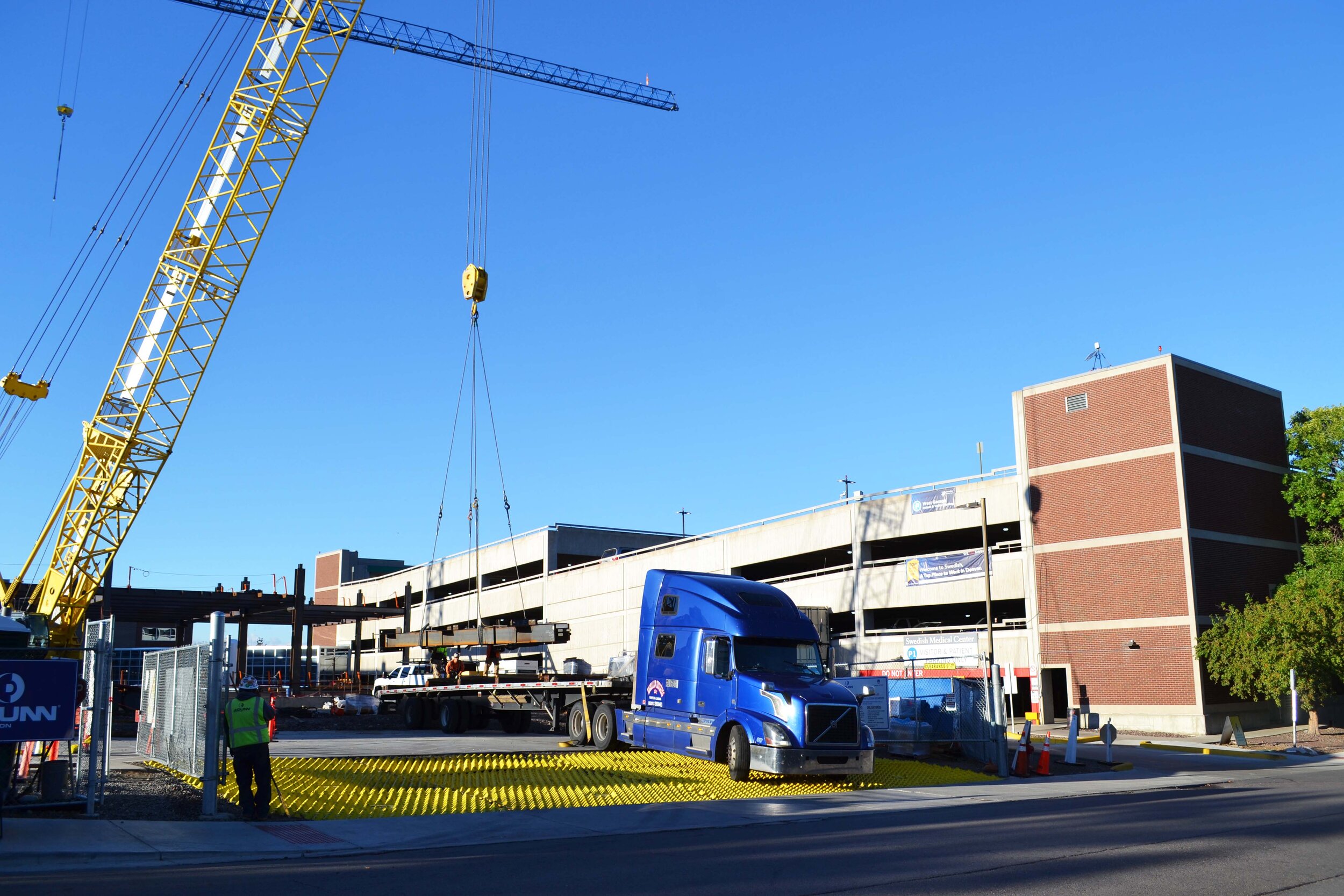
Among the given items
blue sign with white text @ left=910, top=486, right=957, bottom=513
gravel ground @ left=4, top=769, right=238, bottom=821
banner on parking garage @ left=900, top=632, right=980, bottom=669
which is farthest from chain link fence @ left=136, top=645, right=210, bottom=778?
blue sign with white text @ left=910, top=486, right=957, bottom=513

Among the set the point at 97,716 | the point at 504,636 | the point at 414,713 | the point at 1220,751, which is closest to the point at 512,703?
the point at 504,636

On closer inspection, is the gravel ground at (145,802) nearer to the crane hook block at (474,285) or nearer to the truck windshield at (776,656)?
the truck windshield at (776,656)

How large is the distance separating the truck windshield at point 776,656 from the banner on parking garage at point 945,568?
28.9m

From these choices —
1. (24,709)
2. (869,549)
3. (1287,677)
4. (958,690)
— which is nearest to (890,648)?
(869,549)

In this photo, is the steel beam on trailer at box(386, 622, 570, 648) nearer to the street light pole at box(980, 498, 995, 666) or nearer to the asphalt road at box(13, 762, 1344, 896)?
the street light pole at box(980, 498, 995, 666)

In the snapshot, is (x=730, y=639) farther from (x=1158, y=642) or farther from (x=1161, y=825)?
Answer: (x=1158, y=642)

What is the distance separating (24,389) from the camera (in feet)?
119

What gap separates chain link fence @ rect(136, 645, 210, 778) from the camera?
16422mm

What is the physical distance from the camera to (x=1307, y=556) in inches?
1810

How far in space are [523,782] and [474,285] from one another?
70.4ft

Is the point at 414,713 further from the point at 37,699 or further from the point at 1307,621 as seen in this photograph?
the point at 1307,621

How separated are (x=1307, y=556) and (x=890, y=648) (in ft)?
59.5

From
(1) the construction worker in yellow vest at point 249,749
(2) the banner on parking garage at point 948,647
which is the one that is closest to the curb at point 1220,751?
(2) the banner on parking garage at point 948,647

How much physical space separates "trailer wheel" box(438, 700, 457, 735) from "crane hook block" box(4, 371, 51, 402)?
17.1m
